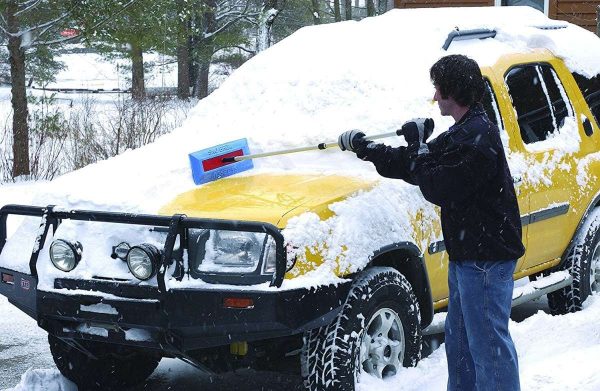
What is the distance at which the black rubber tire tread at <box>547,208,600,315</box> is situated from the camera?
600cm

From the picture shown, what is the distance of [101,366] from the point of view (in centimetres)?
500

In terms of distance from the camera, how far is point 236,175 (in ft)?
16.0

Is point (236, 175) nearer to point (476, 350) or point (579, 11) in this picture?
point (476, 350)

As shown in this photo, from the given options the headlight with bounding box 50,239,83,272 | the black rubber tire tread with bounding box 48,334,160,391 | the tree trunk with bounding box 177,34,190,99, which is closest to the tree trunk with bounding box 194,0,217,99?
the tree trunk with bounding box 177,34,190,99

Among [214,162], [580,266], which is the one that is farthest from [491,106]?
[214,162]

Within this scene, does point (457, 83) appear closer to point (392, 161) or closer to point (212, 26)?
point (392, 161)

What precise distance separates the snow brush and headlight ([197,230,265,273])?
0.73 meters

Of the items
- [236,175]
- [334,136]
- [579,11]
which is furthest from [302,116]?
[579,11]

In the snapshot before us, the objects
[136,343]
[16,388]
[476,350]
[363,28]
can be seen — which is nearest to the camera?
[476,350]

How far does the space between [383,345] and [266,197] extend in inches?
35.5

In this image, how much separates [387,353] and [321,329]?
0.50 metres

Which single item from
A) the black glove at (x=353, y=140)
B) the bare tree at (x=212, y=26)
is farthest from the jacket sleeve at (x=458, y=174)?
the bare tree at (x=212, y=26)

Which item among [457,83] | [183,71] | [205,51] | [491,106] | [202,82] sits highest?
[205,51]

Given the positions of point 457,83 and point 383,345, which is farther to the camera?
point 383,345
